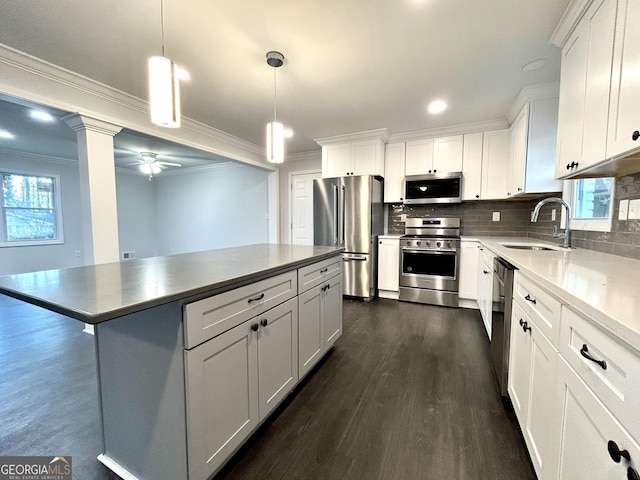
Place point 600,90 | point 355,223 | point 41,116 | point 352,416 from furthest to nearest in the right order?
1. point 355,223
2. point 41,116
3. point 352,416
4. point 600,90

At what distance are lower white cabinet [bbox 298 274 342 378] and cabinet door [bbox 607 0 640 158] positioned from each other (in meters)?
1.77

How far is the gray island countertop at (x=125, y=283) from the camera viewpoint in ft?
2.67

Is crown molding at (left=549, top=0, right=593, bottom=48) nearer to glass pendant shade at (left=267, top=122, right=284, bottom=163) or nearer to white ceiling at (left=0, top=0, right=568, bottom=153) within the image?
white ceiling at (left=0, top=0, right=568, bottom=153)

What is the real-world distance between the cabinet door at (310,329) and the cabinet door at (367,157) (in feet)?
8.27

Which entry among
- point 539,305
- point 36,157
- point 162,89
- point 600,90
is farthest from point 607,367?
point 36,157

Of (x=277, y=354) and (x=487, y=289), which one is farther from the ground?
(x=487, y=289)

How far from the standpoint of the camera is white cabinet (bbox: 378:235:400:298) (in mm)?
3947

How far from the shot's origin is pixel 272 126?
2113mm

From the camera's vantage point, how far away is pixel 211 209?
6.45m

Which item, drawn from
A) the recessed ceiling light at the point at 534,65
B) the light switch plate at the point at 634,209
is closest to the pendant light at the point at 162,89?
the light switch plate at the point at 634,209

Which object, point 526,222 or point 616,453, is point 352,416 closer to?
point 616,453

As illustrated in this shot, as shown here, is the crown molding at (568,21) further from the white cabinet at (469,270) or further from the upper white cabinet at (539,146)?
the white cabinet at (469,270)

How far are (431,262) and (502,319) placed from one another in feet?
6.36

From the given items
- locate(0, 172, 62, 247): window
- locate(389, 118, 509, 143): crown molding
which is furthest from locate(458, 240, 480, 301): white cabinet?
locate(0, 172, 62, 247): window
